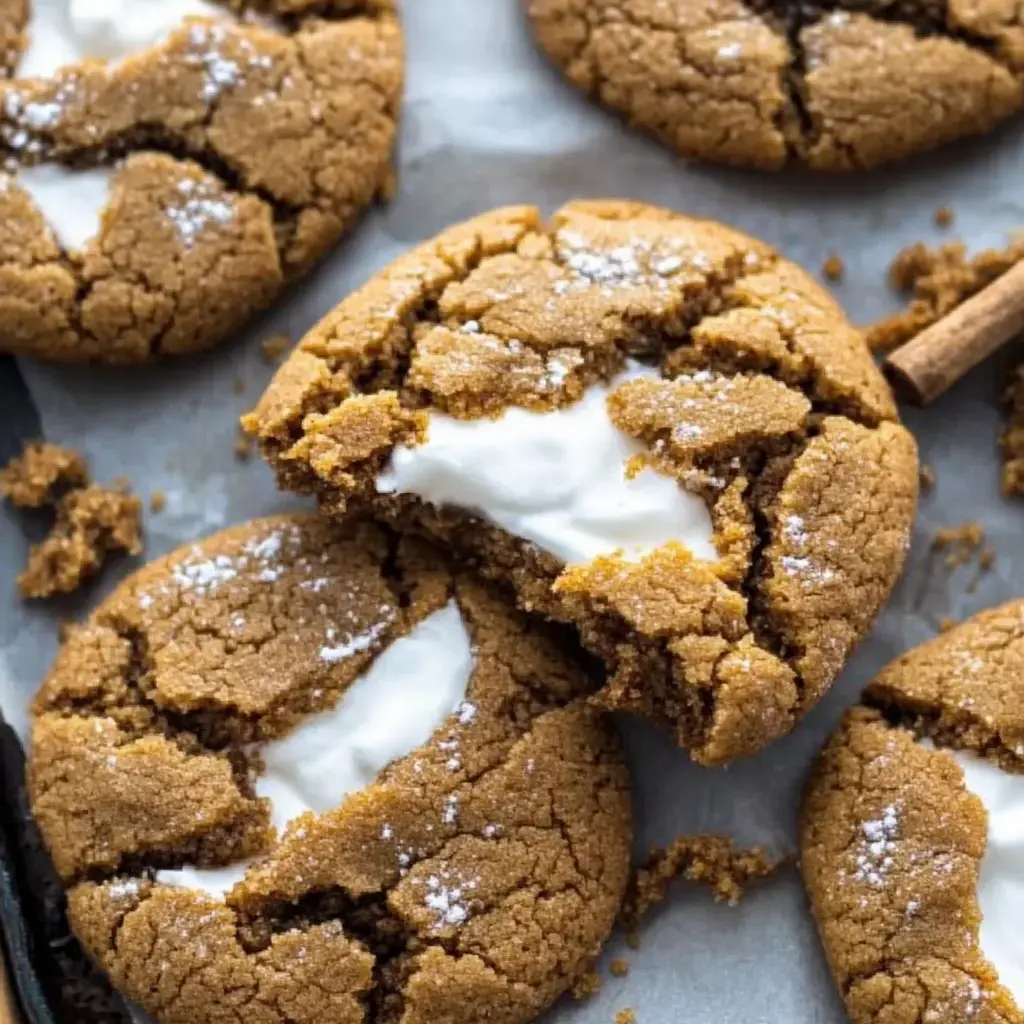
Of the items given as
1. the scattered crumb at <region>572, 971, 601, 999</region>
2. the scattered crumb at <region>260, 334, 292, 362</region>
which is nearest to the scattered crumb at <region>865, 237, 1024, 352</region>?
the scattered crumb at <region>260, 334, 292, 362</region>

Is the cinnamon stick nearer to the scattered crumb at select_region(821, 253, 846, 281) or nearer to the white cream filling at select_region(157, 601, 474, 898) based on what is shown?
the scattered crumb at select_region(821, 253, 846, 281)

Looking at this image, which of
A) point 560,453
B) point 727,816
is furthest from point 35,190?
point 727,816

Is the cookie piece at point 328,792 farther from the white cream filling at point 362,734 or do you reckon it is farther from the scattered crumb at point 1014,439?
the scattered crumb at point 1014,439

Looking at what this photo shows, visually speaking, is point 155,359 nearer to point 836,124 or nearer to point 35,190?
point 35,190

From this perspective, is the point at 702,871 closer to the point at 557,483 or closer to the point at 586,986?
the point at 586,986

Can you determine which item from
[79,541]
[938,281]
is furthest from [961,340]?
[79,541]

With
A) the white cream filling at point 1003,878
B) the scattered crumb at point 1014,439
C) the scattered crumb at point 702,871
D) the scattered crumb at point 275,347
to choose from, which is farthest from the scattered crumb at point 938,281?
the scattered crumb at point 275,347
